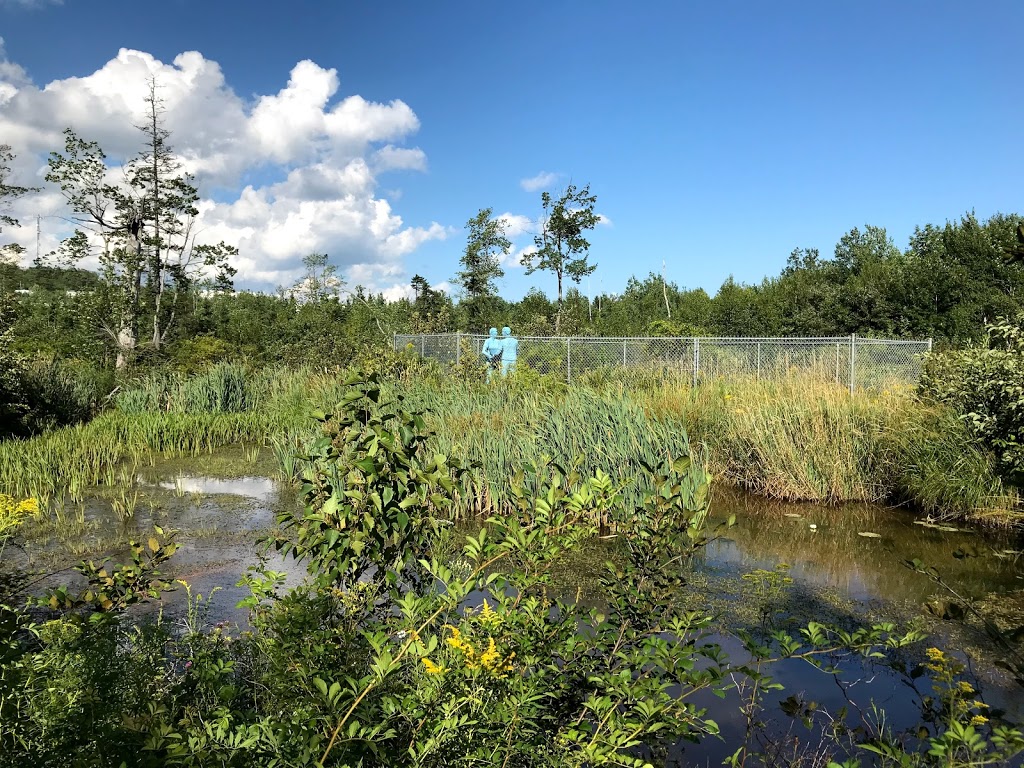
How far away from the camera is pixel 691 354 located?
45.2 ft

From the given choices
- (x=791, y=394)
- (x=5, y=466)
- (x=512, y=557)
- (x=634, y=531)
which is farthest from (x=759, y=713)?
(x=5, y=466)

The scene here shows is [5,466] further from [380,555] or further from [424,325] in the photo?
[424,325]

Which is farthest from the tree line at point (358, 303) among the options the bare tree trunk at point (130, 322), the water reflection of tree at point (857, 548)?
the water reflection of tree at point (857, 548)

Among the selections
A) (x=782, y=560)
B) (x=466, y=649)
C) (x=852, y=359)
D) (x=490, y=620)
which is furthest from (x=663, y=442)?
(x=852, y=359)

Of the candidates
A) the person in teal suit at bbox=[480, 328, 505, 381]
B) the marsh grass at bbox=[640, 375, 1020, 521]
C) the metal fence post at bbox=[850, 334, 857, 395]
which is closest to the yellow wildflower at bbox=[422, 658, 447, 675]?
the marsh grass at bbox=[640, 375, 1020, 521]

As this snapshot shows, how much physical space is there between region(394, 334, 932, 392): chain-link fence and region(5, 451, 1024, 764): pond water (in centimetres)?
547

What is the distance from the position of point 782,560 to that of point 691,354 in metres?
8.72

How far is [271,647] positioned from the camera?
204 centimetres

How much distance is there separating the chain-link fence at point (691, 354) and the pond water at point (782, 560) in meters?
5.47

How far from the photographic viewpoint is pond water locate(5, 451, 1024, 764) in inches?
131

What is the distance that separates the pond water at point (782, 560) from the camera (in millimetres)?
3326

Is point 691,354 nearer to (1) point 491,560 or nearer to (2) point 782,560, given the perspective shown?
(2) point 782,560

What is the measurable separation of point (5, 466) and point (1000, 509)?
9.94m

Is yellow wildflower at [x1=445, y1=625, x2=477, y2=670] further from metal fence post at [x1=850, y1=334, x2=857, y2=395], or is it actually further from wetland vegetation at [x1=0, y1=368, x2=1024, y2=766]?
metal fence post at [x1=850, y1=334, x2=857, y2=395]
